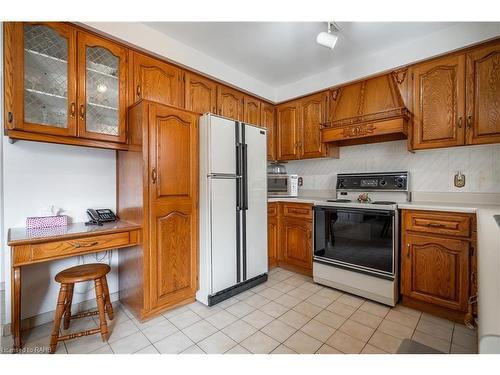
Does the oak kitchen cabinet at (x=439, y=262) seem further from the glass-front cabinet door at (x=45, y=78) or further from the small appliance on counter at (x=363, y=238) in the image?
the glass-front cabinet door at (x=45, y=78)

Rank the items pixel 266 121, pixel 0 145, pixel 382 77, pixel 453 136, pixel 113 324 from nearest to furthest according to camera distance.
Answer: pixel 0 145 → pixel 113 324 → pixel 453 136 → pixel 382 77 → pixel 266 121

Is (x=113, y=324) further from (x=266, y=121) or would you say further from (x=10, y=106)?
(x=266, y=121)

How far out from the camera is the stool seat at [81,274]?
160cm

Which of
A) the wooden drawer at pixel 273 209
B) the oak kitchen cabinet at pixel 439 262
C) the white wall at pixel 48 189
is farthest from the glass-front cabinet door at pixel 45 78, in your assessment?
the oak kitchen cabinet at pixel 439 262

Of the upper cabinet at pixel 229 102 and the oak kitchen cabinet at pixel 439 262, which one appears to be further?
the upper cabinet at pixel 229 102

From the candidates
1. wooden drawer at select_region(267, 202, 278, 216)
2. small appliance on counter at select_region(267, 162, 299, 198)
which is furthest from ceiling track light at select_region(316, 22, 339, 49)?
wooden drawer at select_region(267, 202, 278, 216)

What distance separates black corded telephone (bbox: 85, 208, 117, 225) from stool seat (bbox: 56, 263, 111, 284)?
1.32ft

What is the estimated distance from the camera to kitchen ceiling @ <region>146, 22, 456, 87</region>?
2.15 metres

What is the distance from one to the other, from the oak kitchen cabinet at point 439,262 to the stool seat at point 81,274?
2.57m

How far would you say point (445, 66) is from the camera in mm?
2219

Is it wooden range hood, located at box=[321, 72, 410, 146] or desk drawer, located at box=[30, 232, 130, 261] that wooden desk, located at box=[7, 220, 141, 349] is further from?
wooden range hood, located at box=[321, 72, 410, 146]

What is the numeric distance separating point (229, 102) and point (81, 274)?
236cm
